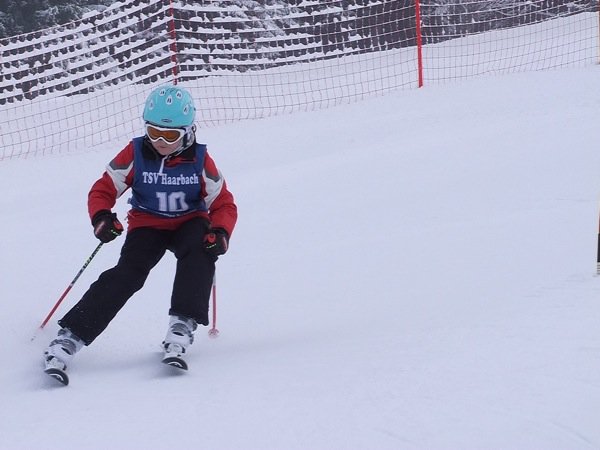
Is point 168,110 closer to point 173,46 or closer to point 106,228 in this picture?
point 106,228

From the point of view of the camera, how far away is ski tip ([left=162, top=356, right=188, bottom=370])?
3.83 m

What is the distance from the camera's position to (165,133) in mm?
4188

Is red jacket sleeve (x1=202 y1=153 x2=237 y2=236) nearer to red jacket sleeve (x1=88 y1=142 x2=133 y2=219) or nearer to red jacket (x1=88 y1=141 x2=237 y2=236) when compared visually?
red jacket (x1=88 y1=141 x2=237 y2=236)

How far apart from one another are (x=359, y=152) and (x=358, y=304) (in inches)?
145

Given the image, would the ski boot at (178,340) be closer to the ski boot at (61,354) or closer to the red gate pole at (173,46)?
the ski boot at (61,354)

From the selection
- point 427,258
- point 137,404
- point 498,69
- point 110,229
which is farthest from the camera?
point 498,69

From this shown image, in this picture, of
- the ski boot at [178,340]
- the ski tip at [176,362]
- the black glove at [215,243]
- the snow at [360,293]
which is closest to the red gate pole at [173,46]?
the snow at [360,293]

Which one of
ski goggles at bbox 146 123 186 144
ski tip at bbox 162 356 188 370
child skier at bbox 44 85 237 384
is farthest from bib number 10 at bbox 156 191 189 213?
ski tip at bbox 162 356 188 370

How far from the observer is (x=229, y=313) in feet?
16.7

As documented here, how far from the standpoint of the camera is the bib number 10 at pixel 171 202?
14.3ft

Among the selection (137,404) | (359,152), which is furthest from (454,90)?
(137,404)

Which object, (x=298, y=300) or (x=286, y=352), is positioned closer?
(x=286, y=352)

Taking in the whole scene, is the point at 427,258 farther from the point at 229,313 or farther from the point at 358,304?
the point at 229,313

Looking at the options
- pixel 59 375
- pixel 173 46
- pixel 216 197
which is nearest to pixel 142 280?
pixel 216 197
